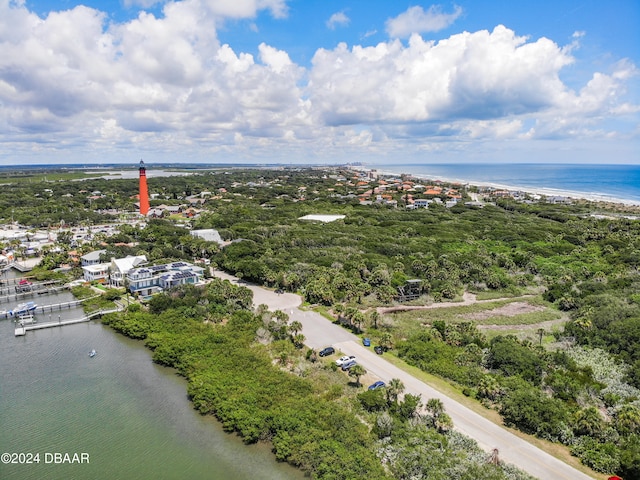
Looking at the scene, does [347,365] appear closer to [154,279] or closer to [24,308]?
[154,279]

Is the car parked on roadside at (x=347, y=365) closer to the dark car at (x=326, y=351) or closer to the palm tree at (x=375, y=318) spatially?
the dark car at (x=326, y=351)

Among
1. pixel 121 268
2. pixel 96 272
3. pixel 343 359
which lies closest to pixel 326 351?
pixel 343 359

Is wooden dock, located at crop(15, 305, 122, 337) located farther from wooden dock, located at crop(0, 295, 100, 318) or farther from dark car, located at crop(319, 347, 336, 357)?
dark car, located at crop(319, 347, 336, 357)

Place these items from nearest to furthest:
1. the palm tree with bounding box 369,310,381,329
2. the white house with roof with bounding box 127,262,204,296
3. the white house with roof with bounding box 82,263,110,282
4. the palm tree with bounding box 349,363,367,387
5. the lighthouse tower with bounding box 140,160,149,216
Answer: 1. the palm tree with bounding box 349,363,367,387
2. the palm tree with bounding box 369,310,381,329
3. the white house with roof with bounding box 127,262,204,296
4. the white house with roof with bounding box 82,263,110,282
5. the lighthouse tower with bounding box 140,160,149,216

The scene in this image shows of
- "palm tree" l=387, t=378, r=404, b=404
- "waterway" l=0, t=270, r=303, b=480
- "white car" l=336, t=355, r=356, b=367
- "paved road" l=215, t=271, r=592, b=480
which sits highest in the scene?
"palm tree" l=387, t=378, r=404, b=404

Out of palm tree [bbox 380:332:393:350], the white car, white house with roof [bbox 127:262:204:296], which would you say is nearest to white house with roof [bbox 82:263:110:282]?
white house with roof [bbox 127:262:204:296]

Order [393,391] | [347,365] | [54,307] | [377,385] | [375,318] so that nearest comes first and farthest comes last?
1. [393,391]
2. [377,385]
3. [347,365]
4. [375,318]
5. [54,307]
